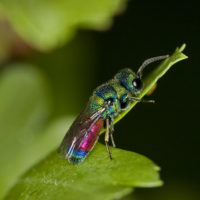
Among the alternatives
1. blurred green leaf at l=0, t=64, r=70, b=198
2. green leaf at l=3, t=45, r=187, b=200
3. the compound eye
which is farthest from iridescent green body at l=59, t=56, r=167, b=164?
blurred green leaf at l=0, t=64, r=70, b=198

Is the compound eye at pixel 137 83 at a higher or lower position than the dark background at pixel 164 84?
higher

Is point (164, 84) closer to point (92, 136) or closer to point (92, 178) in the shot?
point (92, 136)

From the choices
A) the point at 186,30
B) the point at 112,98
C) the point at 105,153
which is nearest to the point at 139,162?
the point at 105,153

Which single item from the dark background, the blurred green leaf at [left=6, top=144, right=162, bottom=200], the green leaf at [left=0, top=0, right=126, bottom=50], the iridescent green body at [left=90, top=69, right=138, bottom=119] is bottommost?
the dark background

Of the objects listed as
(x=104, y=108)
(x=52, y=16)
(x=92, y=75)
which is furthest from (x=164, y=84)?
(x=104, y=108)

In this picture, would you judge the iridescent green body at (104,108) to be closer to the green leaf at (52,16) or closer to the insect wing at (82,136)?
the insect wing at (82,136)

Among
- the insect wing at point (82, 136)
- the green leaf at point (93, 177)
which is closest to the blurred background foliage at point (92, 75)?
the insect wing at point (82, 136)

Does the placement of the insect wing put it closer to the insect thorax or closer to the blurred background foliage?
the insect thorax
